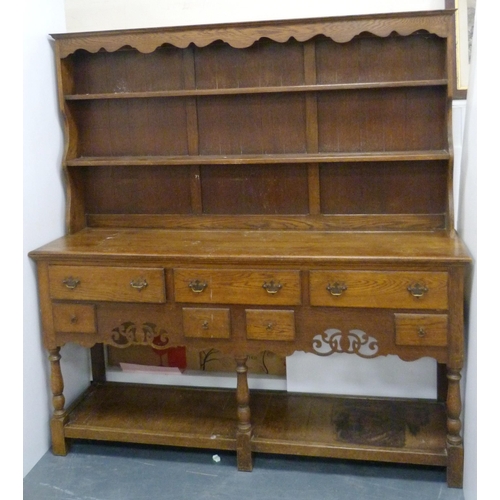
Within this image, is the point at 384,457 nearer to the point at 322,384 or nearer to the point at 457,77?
the point at 322,384

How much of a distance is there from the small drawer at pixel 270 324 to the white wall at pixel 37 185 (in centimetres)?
91

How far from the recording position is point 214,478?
2520 millimetres

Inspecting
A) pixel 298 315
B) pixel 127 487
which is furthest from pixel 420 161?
pixel 127 487

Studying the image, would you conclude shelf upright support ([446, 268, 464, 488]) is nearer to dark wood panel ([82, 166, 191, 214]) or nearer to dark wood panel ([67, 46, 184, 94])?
dark wood panel ([82, 166, 191, 214])

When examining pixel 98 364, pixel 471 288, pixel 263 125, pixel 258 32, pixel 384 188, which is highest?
pixel 258 32

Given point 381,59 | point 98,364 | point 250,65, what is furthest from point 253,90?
point 98,364

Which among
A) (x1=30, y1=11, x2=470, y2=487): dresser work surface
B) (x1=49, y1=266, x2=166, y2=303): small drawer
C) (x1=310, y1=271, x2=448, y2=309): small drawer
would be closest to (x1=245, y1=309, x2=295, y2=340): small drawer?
(x1=30, y1=11, x2=470, y2=487): dresser work surface

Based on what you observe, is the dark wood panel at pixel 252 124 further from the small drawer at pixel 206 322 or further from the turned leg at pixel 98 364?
the turned leg at pixel 98 364

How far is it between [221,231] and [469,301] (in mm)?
1086

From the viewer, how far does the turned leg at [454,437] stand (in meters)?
2.34

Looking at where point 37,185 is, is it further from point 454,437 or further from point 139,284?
point 454,437

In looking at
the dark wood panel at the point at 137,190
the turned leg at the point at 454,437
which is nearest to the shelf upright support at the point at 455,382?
the turned leg at the point at 454,437

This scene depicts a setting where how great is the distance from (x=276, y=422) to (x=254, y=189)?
1012 mm

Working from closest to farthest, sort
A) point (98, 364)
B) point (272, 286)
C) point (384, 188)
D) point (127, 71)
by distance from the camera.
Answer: point (272, 286) < point (384, 188) < point (127, 71) < point (98, 364)
